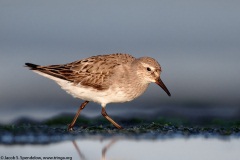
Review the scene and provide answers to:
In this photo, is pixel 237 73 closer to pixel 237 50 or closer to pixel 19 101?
pixel 237 50

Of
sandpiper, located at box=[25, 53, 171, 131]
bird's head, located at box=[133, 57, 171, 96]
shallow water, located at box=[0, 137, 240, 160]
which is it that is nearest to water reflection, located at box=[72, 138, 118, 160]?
shallow water, located at box=[0, 137, 240, 160]

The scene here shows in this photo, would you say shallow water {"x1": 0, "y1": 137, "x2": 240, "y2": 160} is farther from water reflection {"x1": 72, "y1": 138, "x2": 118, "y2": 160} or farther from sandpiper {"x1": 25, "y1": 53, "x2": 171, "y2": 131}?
sandpiper {"x1": 25, "y1": 53, "x2": 171, "y2": 131}

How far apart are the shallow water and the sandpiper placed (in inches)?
51.6

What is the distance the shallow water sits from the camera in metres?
10.8

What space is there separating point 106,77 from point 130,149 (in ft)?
7.73

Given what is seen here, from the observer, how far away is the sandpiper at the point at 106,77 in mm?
13234

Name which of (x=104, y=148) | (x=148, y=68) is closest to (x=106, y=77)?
(x=148, y=68)

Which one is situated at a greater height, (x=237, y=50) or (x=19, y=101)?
(x=237, y=50)

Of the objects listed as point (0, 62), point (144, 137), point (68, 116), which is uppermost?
point (0, 62)

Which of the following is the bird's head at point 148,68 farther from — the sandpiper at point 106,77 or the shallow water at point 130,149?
the shallow water at point 130,149

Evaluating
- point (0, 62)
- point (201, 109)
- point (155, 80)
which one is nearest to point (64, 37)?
point (0, 62)

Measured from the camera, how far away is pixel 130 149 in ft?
37.2

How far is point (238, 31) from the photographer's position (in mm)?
22406

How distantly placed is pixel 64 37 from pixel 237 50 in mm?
5397
